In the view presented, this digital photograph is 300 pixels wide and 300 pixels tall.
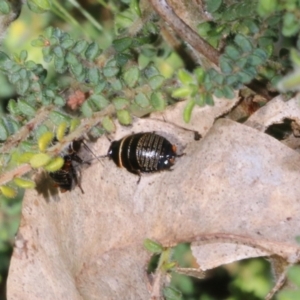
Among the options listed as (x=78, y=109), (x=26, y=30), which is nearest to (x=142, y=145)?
(x=78, y=109)

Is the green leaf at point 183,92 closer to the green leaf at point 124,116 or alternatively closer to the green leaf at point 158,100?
the green leaf at point 158,100

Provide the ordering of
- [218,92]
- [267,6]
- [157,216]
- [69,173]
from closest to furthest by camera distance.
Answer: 1. [267,6]
2. [218,92]
3. [157,216]
4. [69,173]

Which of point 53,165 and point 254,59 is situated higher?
point 53,165

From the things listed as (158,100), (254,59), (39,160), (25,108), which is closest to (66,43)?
(25,108)

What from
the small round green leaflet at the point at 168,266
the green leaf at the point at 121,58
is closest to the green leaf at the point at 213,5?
the green leaf at the point at 121,58

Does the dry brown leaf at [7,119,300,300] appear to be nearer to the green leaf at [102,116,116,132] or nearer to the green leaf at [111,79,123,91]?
the green leaf at [102,116,116,132]

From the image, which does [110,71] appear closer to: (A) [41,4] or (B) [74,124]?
(B) [74,124]

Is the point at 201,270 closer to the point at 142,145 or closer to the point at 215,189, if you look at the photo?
the point at 215,189
